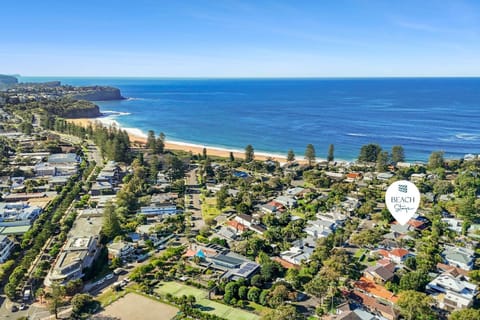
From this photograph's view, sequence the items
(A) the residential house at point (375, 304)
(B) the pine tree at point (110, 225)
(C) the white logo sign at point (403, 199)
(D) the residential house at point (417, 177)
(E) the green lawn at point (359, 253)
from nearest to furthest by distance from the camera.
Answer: (A) the residential house at point (375, 304) < (C) the white logo sign at point (403, 199) < (E) the green lawn at point (359, 253) < (B) the pine tree at point (110, 225) < (D) the residential house at point (417, 177)

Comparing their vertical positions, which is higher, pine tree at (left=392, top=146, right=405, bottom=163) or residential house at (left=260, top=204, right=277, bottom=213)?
pine tree at (left=392, top=146, right=405, bottom=163)

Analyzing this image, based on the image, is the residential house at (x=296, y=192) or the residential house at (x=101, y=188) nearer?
the residential house at (x=101, y=188)

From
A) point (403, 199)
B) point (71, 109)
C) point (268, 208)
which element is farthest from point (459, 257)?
point (71, 109)

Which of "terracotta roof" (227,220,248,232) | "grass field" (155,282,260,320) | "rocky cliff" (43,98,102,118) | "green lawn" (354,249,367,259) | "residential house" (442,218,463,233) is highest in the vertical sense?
"rocky cliff" (43,98,102,118)

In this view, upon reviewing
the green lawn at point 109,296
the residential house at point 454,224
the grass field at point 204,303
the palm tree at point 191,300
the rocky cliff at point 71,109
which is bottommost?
the green lawn at point 109,296

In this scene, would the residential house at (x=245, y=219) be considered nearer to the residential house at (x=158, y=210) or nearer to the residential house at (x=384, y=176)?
the residential house at (x=158, y=210)

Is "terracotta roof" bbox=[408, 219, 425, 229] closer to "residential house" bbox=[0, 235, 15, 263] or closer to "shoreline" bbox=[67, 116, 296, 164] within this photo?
"shoreline" bbox=[67, 116, 296, 164]

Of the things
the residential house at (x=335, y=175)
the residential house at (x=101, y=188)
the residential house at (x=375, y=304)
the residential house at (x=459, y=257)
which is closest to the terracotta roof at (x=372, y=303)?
the residential house at (x=375, y=304)

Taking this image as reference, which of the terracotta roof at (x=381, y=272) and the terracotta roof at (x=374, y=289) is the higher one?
the terracotta roof at (x=381, y=272)

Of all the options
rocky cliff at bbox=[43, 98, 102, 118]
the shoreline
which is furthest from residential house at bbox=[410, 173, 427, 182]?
rocky cliff at bbox=[43, 98, 102, 118]
